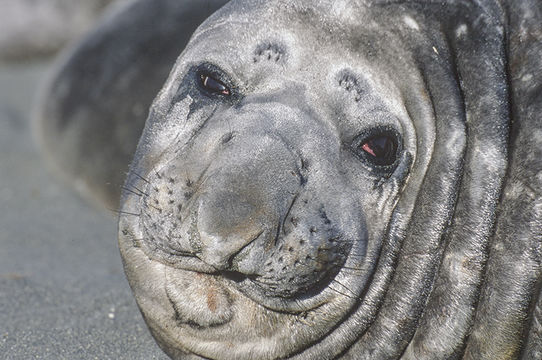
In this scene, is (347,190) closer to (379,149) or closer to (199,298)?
(379,149)

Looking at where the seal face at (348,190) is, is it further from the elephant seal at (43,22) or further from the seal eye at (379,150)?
the elephant seal at (43,22)

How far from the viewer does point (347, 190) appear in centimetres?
268

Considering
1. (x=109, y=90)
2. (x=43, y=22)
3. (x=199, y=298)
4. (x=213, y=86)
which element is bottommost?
(x=199, y=298)

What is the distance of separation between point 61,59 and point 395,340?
340 centimetres

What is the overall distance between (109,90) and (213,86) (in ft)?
6.66

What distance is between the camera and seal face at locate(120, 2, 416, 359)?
248 cm

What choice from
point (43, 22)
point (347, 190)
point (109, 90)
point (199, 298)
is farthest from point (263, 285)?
point (43, 22)

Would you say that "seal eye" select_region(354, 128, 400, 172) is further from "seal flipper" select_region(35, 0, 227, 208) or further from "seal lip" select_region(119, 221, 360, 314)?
"seal flipper" select_region(35, 0, 227, 208)

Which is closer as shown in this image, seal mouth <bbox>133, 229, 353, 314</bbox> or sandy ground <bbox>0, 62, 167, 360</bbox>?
seal mouth <bbox>133, 229, 353, 314</bbox>

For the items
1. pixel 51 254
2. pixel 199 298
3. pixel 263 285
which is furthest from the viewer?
pixel 51 254

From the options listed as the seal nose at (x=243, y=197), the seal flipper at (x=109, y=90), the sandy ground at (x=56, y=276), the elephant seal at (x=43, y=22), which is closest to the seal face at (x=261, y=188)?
the seal nose at (x=243, y=197)

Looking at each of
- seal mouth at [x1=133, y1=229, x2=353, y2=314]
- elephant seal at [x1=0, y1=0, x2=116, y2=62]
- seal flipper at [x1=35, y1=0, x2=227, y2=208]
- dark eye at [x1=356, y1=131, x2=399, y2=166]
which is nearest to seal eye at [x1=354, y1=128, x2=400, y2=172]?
dark eye at [x1=356, y1=131, x2=399, y2=166]

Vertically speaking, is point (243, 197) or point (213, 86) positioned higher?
point (213, 86)

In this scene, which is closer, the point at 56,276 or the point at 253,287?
the point at 253,287
